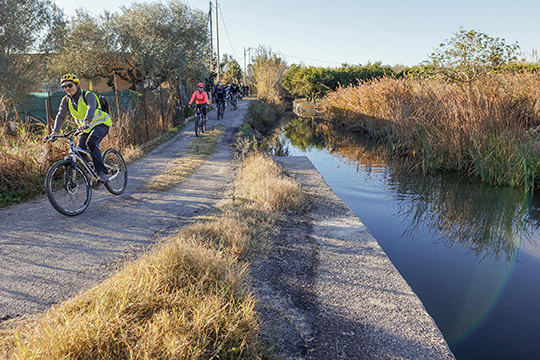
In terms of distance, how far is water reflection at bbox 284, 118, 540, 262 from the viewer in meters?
6.06

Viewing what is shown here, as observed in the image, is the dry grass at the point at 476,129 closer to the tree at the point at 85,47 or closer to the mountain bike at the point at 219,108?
the mountain bike at the point at 219,108

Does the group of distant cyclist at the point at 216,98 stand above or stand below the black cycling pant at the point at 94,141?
above

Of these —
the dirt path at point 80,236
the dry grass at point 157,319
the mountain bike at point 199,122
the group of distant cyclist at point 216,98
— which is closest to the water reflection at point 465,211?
the dirt path at point 80,236

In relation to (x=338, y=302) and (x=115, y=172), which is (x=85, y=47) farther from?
(x=338, y=302)

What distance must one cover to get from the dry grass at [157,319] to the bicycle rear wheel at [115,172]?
11.9 feet

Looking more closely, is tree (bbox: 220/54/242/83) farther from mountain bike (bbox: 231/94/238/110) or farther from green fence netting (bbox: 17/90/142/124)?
green fence netting (bbox: 17/90/142/124)

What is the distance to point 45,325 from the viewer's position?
235 cm

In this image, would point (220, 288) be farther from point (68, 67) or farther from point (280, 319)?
point (68, 67)

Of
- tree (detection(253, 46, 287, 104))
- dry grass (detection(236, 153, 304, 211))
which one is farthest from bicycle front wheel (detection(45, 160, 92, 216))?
tree (detection(253, 46, 287, 104))

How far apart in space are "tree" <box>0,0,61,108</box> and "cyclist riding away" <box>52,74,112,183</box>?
36.7 feet

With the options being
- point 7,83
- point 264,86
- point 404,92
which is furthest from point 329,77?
point 7,83

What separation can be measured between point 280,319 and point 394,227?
4.45m

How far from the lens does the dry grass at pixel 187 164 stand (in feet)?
24.4

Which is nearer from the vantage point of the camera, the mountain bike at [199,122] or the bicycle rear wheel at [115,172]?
the bicycle rear wheel at [115,172]
